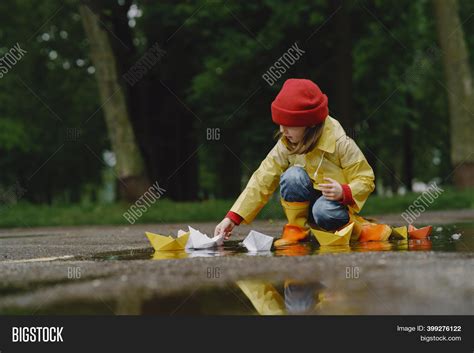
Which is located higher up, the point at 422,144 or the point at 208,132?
the point at 422,144

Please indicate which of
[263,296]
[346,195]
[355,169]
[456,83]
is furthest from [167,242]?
[456,83]

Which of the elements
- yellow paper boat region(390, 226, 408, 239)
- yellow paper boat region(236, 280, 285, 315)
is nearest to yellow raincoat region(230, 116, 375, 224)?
yellow paper boat region(390, 226, 408, 239)

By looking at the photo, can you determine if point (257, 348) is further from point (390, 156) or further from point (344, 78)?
point (390, 156)

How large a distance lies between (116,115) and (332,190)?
8782 mm

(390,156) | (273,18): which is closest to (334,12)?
(273,18)

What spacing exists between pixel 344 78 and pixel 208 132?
478 cm

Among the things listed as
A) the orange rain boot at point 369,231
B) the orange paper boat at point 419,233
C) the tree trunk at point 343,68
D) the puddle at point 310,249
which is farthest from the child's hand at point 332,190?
the tree trunk at point 343,68

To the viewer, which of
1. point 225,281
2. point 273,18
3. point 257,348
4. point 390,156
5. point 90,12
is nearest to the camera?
point 257,348

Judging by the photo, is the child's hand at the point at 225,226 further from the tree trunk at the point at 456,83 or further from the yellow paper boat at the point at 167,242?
the tree trunk at the point at 456,83

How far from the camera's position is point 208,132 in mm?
18203

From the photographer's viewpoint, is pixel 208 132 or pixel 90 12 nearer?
pixel 90 12

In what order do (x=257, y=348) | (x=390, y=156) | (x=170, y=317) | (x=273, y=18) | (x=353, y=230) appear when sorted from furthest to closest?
1. (x=390, y=156)
2. (x=273, y=18)
3. (x=353, y=230)
4. (x=170, y=317)
5. (x=257, y=348)

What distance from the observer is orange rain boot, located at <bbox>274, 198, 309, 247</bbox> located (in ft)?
17.6

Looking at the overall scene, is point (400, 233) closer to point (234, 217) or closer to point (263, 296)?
point (234, 217)
